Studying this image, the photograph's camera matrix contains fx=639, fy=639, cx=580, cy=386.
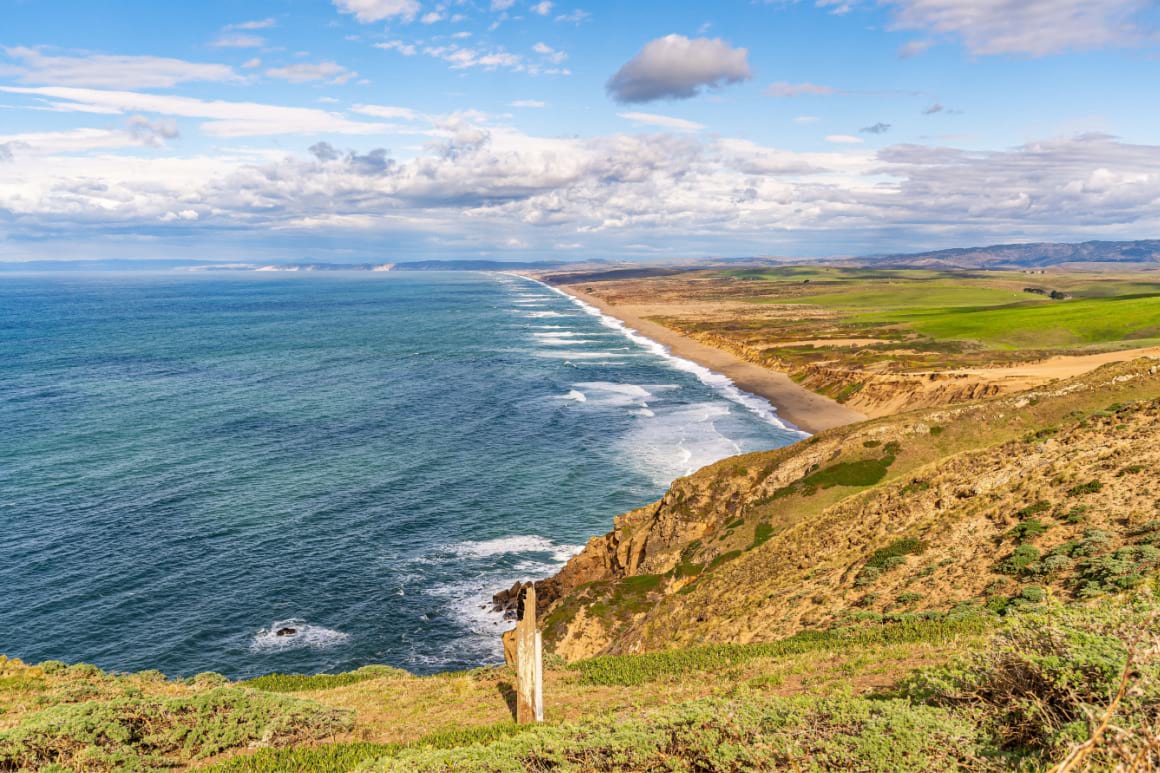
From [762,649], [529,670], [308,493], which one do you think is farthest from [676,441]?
[529,670]

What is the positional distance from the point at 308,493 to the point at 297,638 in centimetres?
2044

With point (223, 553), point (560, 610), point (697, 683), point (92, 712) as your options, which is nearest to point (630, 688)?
point (697, 683)

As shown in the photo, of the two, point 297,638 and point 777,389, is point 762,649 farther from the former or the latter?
point 777,389

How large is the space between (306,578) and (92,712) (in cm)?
2833

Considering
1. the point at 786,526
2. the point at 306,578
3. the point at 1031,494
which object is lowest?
the point at 306,578

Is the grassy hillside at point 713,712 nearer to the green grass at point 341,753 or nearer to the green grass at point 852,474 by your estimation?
the green grass at point 341,753

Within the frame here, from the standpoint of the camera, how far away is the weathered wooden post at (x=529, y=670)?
14711 mm

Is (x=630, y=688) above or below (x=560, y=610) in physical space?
above

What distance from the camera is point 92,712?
15.5m

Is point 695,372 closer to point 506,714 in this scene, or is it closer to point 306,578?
point 306,578

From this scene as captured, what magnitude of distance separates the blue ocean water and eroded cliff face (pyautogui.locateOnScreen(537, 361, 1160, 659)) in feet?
29.4

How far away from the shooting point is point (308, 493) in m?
55.2

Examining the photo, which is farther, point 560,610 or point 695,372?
point 695,372

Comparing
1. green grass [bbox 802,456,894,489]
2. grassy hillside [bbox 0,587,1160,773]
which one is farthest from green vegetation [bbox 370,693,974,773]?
green grass [bbox 802,456,894,489]
